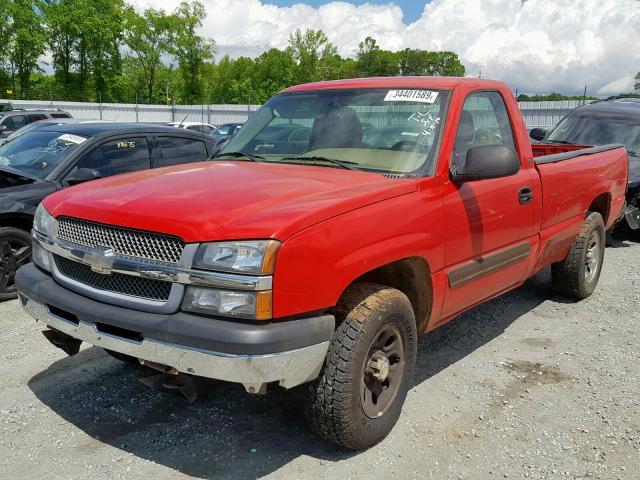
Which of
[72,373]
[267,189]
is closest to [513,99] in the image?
[267,189]

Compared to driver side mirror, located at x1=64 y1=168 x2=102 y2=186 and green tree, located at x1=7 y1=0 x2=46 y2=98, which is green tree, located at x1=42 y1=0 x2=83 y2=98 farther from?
driver side mirror, located at x1=64 y1=168 x2=102 y2=186

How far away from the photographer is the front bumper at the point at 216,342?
8.57 feet

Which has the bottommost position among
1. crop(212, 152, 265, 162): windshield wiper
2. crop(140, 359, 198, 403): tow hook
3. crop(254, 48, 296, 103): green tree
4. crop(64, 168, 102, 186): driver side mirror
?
crop(140, 359, 198, 403): tow hook

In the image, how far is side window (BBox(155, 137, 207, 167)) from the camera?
696 cm

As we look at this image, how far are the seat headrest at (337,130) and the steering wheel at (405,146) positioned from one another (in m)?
0.24

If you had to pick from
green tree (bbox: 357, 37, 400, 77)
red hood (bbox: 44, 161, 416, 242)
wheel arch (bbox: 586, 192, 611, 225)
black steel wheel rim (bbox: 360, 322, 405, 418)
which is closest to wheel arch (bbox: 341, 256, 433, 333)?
black steel wheel rim (bbox: 360, 322, 405, 418)

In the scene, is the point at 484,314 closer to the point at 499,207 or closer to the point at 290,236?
the point at 499,207

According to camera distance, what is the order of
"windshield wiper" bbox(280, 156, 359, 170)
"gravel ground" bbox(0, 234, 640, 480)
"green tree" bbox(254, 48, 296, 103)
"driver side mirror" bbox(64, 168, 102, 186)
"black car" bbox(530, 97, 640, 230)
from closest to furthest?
"gravel ground" bbox(0, 234, 640, 480)
"windshield wiper" bbox(280, 156, 359, 170)
"driver side mirror" bbox(64, 168, 102, 186)
"black car" bbox(530, 97, 640, 230)
"green tree" bbox(254, 48, 296, 103)

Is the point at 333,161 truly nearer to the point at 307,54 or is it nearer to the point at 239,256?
the point at 239,256

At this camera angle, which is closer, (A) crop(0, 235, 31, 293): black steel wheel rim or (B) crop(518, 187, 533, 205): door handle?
(B) crop(518, 187, 533, 205): door handle

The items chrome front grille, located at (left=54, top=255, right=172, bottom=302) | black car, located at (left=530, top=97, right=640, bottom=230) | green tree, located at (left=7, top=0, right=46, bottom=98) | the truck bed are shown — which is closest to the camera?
chrome front grille, located at (left=54, top=255, right=172, bottom=302)

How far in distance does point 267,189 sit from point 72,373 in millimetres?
2090

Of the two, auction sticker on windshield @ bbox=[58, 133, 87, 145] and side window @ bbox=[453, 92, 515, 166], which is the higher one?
side window @ bbox=[453, 92, 515, 166]

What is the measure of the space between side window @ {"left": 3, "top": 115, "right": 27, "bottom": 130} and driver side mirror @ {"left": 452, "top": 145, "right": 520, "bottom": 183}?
600 inches
